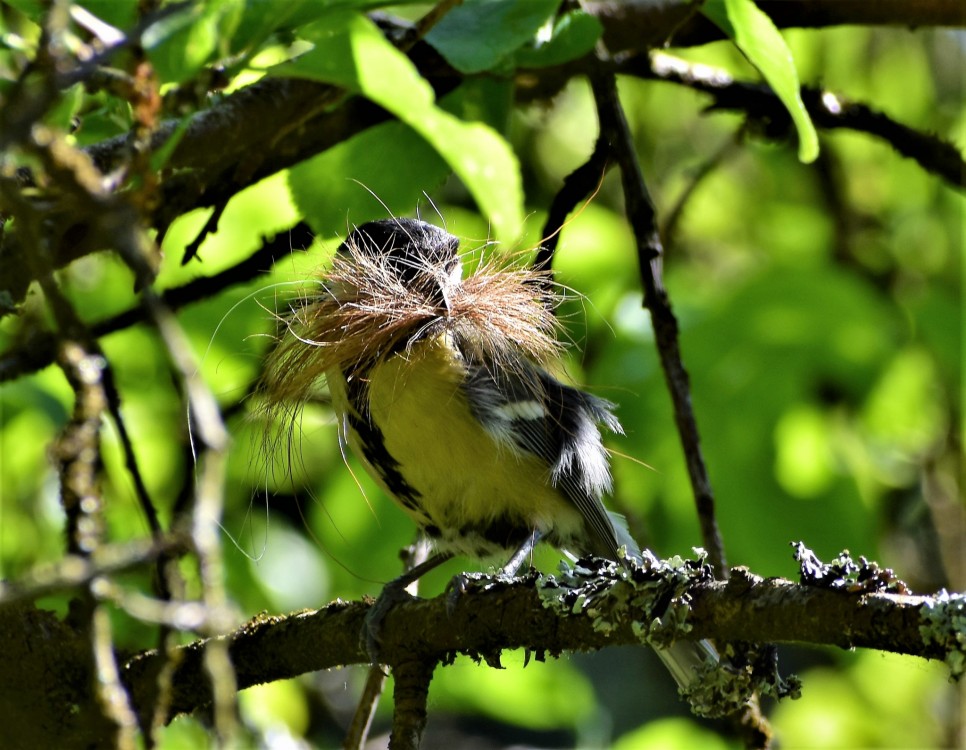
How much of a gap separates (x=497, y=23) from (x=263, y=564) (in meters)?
2.57

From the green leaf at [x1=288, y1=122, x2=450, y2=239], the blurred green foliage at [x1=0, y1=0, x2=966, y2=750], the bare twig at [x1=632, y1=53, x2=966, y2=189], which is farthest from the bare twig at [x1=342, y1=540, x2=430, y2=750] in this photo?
the bare twig at [x1=632, y1=53, x2=966, y2=189]

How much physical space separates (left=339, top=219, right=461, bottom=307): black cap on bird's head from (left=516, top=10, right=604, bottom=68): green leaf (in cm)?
50

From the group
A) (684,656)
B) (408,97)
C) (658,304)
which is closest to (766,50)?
(408,97)

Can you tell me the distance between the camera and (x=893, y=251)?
188 inches

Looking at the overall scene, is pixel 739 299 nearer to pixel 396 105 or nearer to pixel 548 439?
pixel 548 439

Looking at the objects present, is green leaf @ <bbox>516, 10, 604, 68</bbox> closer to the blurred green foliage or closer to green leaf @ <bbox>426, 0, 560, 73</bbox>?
the blurred green foliage

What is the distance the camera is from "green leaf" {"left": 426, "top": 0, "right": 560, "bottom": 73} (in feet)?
6.02

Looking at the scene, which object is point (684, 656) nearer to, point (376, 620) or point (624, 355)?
point (624, 355)

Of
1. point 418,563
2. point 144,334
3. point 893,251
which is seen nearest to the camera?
point 418,563

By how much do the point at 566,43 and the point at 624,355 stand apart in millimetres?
1260

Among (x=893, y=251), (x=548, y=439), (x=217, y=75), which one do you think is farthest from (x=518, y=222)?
(x=893, y=251)

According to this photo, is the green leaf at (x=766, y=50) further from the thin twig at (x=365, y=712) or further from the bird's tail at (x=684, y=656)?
the bird's tail at (x=684, y=656)

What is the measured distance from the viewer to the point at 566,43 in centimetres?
220

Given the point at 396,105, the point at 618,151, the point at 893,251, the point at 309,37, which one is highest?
the point at 893,251
